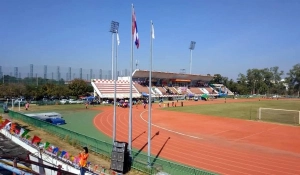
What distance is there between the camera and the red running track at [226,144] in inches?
679

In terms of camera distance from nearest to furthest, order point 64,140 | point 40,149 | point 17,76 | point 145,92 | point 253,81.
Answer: point 40,149
point 64,140
point 145,92
point 17,76
point 253,81

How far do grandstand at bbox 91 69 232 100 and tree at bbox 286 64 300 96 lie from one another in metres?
51.0

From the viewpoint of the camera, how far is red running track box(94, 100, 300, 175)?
1723cm

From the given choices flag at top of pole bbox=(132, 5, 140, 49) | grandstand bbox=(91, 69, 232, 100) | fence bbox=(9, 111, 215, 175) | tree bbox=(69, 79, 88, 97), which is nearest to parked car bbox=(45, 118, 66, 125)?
fence bbox=(9, 111, 215, 175)

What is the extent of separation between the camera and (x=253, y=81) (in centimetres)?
12506

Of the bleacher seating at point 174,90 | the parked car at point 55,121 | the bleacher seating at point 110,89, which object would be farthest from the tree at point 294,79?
the parked car at point 55,121

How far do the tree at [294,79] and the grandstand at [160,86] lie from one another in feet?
167

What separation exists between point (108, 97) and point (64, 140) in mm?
40125

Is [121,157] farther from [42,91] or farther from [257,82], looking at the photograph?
[257,82]

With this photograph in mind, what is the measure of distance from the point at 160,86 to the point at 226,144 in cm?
5719

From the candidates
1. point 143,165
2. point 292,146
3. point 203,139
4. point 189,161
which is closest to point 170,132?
point 203,139

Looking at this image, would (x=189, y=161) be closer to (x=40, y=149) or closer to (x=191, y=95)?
(x=40, y=149)

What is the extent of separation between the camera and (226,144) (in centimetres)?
2306

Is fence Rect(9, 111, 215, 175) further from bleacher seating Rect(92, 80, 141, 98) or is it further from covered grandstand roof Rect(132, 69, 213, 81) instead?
covered grandstand roof Rect(132, 69, 213, 81)
